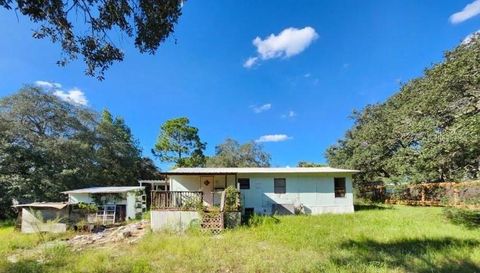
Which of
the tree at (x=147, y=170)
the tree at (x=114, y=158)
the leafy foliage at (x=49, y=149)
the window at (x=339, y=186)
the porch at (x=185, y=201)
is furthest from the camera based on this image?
the tree at (x=147, y=170)

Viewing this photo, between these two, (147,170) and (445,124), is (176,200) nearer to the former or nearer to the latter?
(445,124)

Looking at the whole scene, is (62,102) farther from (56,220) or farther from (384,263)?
(384,263)

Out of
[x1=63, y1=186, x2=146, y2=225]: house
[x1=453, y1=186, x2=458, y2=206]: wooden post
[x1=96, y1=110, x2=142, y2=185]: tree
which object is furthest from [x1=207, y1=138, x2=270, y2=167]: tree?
[x1=453, y1=186, x2=458, y2=206]: wooden post

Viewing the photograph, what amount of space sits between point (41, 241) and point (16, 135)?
47.2 ft

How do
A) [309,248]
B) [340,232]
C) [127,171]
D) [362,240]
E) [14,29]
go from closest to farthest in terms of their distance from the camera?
[14,29]
[309,248]
[362,240]
[340,232]
[127,171]

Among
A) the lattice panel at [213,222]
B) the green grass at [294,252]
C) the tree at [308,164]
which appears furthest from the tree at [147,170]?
the lattice panel at [213,222]

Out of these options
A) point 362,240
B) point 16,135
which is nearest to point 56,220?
point 16,135

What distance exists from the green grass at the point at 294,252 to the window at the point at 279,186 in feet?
18.3

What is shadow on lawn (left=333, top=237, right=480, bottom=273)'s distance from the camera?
8115 mm

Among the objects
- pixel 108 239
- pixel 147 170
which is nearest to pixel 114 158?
pixel 147 170

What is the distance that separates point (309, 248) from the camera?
10.5m

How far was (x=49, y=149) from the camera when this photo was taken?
87.0ft

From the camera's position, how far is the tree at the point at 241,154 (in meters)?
39.6

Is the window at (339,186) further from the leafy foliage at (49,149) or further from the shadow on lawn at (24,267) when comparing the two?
the leafy foliage at (49,149)
